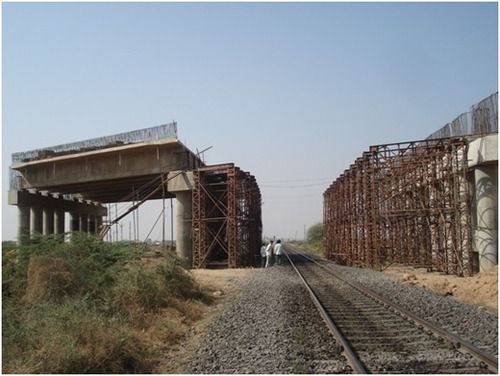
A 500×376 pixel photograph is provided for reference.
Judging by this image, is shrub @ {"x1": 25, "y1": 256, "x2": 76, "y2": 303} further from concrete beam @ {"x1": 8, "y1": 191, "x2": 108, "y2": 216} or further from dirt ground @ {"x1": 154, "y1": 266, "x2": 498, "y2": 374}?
concrete beam @ {"x1": 8, "y1": 191, "x2": 108, "y2": 216}

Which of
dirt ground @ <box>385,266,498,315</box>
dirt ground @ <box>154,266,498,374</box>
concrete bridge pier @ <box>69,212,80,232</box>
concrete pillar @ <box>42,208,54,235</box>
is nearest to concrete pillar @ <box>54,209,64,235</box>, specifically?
concrete pillar @ <box>42,208,54,235</box>

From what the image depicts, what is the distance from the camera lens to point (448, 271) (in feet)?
76.6

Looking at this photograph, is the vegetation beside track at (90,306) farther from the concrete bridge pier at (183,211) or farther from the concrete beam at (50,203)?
the concrete beam at (50,203)

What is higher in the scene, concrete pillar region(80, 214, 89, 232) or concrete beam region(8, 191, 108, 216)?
concrete beam region(8, 191, 108, 216)

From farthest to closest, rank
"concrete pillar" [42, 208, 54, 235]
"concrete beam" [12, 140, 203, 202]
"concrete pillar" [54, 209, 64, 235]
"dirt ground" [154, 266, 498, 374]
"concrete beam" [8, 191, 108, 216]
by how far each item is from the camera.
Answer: "concrete pillar" [54, 209, 64, 235]
"concrete pillar" [42, 208, 54, 235]
"concrete beam" [8, 191, 108, 216]
"concrete beam" [12, 140, 203, 202]
"dirt ground" [154, 266, 498, 374]

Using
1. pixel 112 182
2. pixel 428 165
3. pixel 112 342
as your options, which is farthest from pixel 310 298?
pixel 112 182

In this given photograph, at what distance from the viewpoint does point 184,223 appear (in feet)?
101

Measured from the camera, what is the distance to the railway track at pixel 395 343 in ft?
21.9

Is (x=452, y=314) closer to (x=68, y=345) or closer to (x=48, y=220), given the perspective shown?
(x=68, y=345)

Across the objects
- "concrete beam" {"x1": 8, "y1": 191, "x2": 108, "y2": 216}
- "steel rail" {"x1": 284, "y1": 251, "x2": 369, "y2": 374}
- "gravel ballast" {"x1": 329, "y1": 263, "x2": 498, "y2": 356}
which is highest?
"concrete beam" {"x1": 8, "y1": 191, "x2": 108, "y2": 216}

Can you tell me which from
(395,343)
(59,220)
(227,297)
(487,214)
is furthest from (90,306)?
(59,220)

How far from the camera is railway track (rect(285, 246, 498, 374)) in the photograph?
666 centimetres

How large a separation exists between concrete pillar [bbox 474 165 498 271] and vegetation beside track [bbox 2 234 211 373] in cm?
1327

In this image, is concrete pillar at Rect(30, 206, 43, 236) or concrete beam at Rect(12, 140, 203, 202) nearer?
concrete beam at Rect(12, 140, 203, 202)
